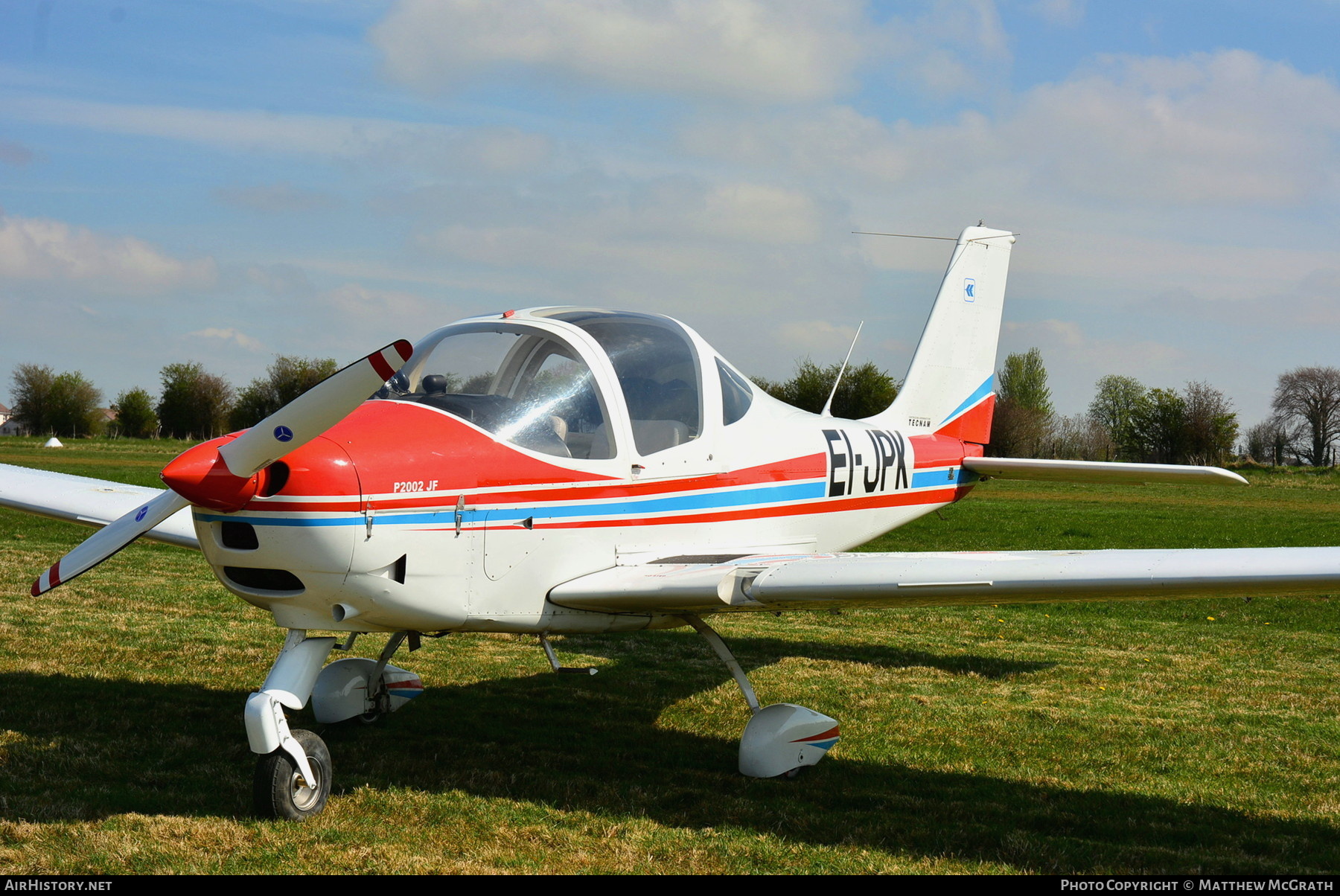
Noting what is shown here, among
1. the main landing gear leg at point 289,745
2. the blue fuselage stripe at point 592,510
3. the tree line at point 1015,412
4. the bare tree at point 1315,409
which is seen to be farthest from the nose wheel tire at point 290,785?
the bare tree at point 1315,409

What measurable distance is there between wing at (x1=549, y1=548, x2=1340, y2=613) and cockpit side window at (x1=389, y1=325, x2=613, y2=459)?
0.74 meters

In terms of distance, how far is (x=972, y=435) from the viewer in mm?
9633

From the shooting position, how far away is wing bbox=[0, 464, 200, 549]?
6715 mm

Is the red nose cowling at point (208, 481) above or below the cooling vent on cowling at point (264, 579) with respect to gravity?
above

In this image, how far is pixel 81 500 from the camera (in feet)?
23.2

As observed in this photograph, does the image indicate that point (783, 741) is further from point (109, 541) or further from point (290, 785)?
point (109, 541)

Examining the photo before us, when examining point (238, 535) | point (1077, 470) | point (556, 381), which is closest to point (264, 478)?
point (238, 535)

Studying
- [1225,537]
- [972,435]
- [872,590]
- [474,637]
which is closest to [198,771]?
[872,590]

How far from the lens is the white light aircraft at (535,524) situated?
4.35m

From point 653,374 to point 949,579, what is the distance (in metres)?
1.96

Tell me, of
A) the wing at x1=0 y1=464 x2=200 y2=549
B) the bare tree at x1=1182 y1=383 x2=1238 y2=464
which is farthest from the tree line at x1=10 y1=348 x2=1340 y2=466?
the wing at x1=0 y1=464 x2=200 y2=549

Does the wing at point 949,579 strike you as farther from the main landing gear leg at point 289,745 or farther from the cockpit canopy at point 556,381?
the main landing gear leg at point 289,745

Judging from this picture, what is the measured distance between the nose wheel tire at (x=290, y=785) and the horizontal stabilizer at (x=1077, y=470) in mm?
5507

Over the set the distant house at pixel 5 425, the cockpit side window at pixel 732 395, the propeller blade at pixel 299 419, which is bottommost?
the propeller blade at pixel 299 419
